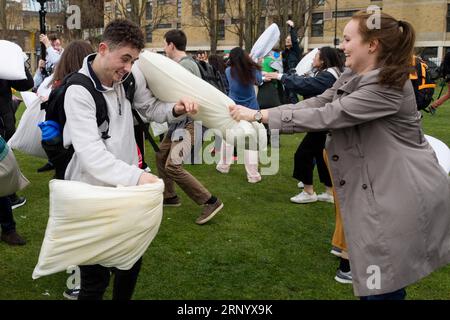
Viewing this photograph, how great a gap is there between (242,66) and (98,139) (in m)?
4.77

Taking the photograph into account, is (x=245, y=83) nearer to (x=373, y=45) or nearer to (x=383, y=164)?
(x=373, y=45)

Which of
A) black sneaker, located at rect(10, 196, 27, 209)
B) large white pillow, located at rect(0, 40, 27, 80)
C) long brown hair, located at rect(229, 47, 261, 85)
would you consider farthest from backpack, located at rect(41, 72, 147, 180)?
long brown hair, located at rect(229, 47, 261, 85)

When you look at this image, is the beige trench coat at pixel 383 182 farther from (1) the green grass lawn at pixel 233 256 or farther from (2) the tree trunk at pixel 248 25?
(2) the tree trunk at pixel 248 25

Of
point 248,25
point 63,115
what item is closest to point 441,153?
point 63,115

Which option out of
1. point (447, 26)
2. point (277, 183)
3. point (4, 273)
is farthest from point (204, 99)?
point (447, 26)

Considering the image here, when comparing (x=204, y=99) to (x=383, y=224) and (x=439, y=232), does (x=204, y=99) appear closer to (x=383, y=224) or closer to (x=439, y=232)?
(x=383, y=224)

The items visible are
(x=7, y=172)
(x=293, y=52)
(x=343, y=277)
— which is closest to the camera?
(x=7, y=172)

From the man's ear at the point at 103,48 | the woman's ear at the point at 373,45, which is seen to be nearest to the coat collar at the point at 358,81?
the woman's ear at the point at 373,45

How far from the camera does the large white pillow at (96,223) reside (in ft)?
7.49

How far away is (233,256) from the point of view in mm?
4469

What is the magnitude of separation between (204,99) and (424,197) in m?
1.34

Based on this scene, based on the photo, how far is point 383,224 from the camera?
2.50 meters

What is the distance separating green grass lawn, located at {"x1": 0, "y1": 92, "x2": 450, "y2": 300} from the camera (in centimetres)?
380

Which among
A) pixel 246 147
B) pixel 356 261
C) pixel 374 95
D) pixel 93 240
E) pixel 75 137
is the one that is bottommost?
pixel 356 261
